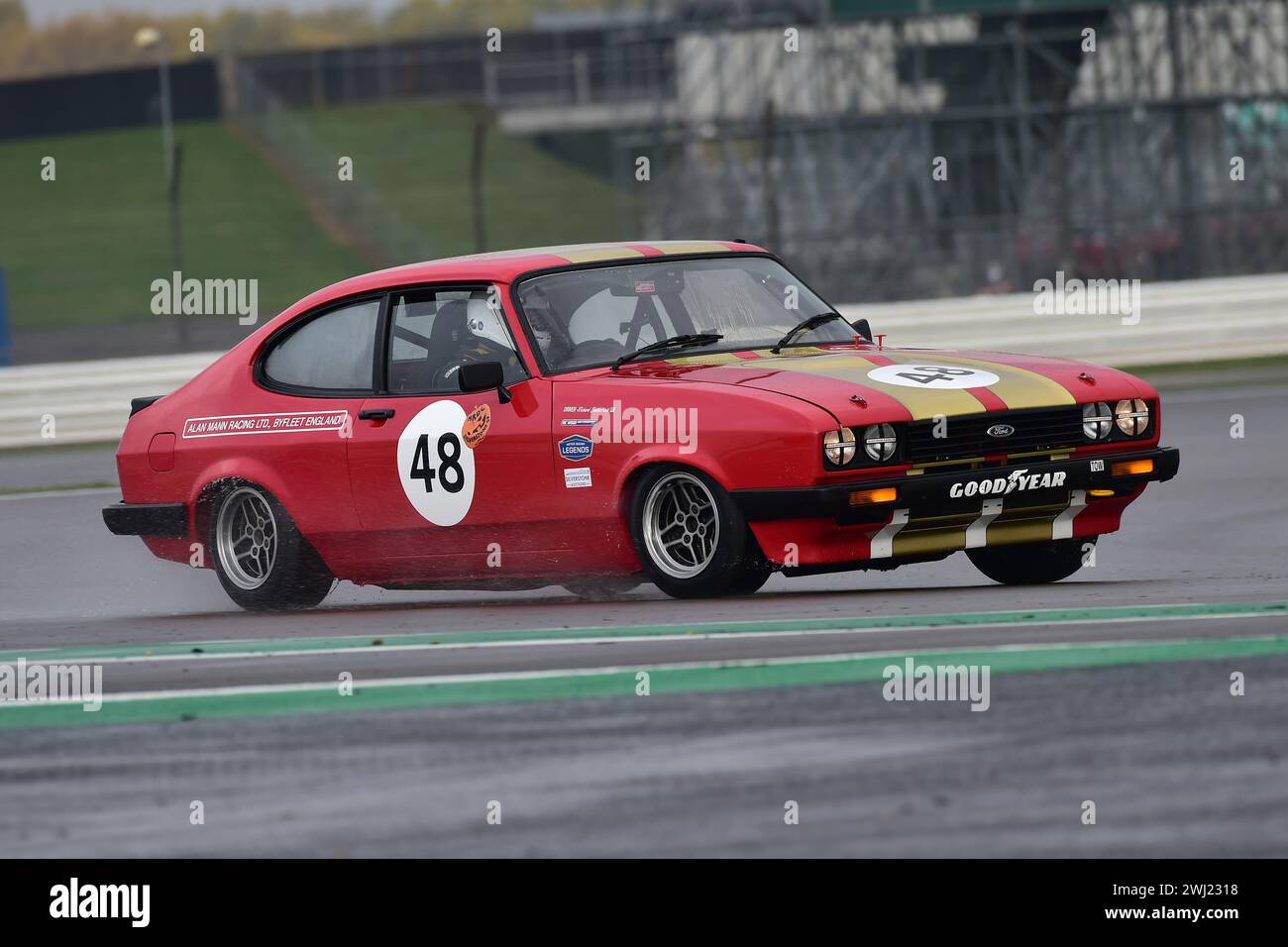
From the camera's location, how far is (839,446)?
7.75m

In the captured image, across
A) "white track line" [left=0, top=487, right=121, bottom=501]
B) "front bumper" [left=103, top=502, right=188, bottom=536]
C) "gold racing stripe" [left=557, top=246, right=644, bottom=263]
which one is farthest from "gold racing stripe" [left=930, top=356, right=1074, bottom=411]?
"white track line" [left=0, top=487, right=121, bottom=501]

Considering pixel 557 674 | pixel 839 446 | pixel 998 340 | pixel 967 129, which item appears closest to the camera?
pixel 557 674

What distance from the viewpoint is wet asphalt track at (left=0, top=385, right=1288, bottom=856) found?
15.4 feet

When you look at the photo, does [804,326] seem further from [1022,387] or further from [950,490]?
[950,490]

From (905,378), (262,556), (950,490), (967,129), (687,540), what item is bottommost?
(262,556)

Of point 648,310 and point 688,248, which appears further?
point 688,248

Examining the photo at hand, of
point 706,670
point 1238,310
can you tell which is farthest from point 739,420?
point 1238,310

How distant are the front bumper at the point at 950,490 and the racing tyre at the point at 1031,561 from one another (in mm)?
535

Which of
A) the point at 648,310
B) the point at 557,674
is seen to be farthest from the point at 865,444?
the point at 557,674

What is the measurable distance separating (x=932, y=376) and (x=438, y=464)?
195 cm

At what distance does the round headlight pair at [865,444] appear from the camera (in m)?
7.74

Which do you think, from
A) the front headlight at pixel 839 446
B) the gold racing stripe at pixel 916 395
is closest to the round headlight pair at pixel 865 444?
the front headlight at pixel 839 446

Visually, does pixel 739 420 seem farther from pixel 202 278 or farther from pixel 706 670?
pixel 202 278
